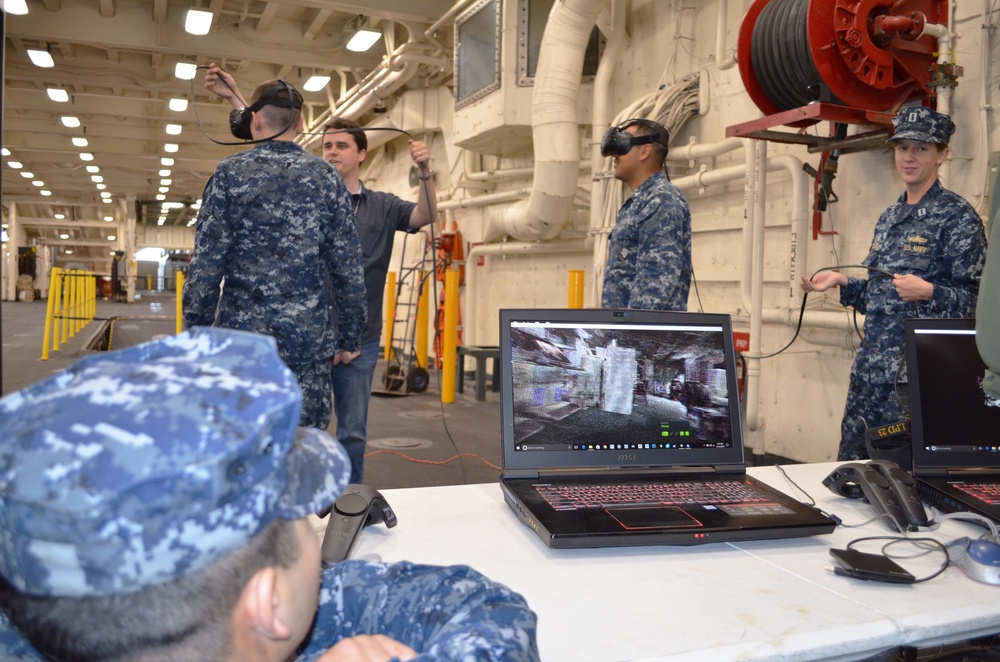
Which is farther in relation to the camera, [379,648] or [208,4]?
[208,4]

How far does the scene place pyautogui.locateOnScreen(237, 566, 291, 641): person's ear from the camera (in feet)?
1.88

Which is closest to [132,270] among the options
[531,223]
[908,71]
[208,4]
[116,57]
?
[116,57]

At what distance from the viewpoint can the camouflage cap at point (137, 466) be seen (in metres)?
0.50

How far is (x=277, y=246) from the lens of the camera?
225 cm

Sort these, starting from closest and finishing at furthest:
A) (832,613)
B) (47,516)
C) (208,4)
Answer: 1. (47,516)
2. (832,613)
3. (208,4)

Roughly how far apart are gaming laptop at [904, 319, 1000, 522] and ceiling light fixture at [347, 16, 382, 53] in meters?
7.45

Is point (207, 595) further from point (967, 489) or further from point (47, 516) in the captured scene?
point (967, 489)

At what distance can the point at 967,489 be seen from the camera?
1503 mm

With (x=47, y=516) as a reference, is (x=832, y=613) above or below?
below

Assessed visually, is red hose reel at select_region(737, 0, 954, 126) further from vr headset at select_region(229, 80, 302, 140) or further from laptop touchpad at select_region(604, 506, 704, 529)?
laptop touchpad at select_region(604, 506, 704, 529)

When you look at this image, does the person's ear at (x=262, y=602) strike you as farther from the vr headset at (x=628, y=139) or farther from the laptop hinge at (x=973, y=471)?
the vr headset at (x=628, y=139)

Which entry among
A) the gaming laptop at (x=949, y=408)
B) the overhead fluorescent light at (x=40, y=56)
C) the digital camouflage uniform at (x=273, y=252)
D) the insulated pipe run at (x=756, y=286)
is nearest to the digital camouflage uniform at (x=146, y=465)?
the gaming laptop at (x=949, y=408)

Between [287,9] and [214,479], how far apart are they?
8.92m

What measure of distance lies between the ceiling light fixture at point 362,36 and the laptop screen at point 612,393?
7.34 meters
